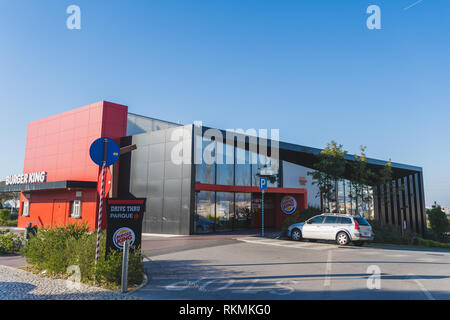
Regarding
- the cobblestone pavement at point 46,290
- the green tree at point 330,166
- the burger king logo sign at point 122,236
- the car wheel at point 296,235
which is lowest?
the cobblestone pavement at point 46,290

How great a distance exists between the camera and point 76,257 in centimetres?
799

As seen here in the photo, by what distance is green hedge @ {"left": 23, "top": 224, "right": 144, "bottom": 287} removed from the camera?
23.5ft

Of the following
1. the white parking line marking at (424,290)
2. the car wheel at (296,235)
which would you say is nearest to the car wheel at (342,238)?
the car wheel at (296,235)

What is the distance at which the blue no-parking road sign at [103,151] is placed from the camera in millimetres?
8031

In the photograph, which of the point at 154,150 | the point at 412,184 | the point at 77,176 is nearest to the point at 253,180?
the point at 154,150

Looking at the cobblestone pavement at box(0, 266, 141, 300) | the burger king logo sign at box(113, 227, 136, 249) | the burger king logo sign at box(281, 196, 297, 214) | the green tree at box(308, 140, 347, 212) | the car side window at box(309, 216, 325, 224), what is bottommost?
the cobblestone pavement at box(0, 266, 141, 300)

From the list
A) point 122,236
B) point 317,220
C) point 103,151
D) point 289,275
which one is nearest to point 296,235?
point 317,220

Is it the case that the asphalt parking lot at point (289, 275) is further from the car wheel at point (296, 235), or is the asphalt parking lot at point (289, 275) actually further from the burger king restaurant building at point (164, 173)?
the burger king restaurant building at point (164, 173)

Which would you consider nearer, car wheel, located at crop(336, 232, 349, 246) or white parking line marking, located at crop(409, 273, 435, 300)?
white parking line marking, located at crop(409, 273, 435, 300)

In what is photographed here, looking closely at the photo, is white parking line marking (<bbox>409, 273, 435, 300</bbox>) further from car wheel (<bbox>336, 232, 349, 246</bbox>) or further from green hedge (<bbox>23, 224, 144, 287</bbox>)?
car wheel (<bbox>336, 232, 349, 246</bbox>)

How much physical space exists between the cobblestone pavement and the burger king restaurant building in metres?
9.96

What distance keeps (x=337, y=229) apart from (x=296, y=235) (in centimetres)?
245

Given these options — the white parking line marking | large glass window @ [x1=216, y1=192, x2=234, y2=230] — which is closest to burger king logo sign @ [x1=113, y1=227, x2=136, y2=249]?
the white parking line marking

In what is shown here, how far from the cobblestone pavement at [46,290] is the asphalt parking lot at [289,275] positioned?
2.46 ft
